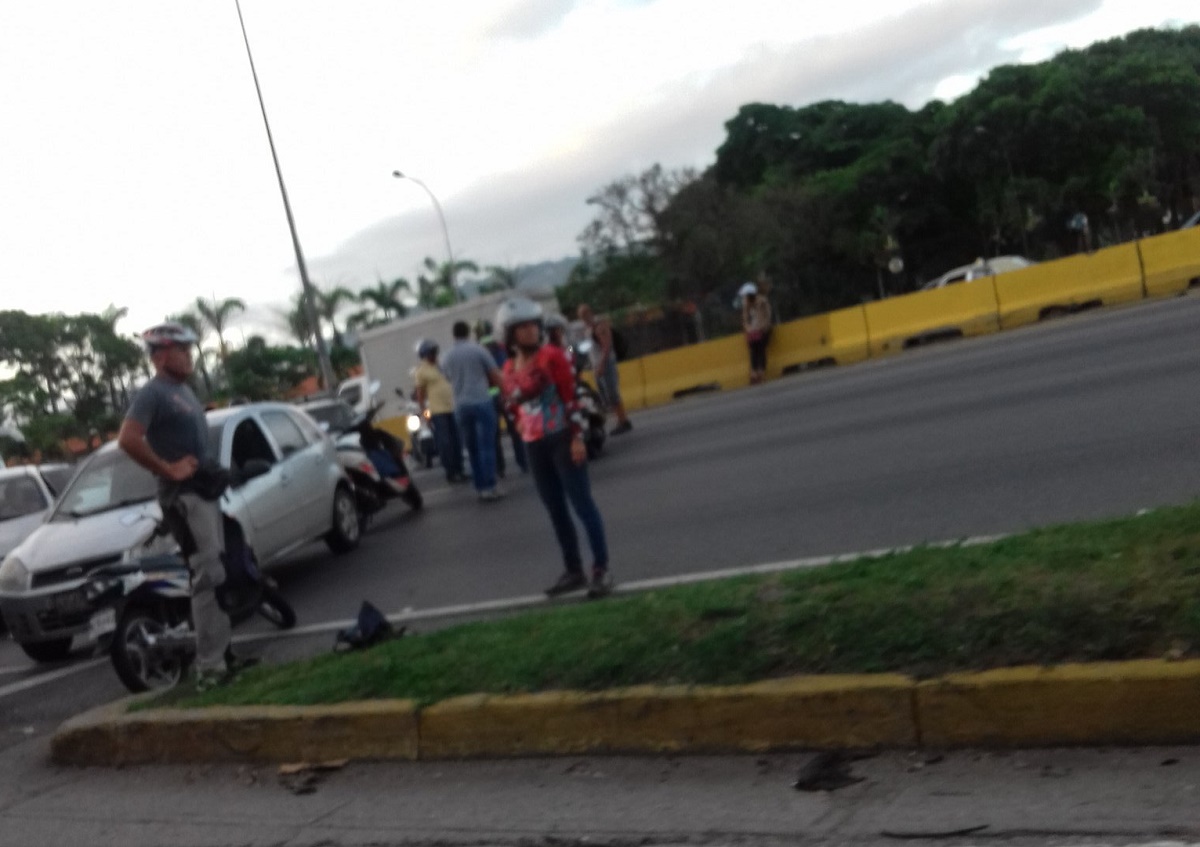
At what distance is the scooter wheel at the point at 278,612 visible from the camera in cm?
980

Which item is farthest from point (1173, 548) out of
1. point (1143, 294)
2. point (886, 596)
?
point (1143, 294)

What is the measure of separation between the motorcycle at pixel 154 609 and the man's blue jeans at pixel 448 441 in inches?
307

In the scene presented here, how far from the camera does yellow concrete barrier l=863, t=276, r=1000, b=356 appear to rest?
24.0 meters

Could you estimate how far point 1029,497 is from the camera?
30.0 ft

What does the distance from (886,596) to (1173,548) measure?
3.65 ft

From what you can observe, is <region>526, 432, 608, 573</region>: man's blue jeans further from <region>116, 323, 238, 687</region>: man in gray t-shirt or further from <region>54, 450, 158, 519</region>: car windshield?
<region>54, 450, 158, 519</region>: car windshield

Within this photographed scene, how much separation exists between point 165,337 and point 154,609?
5.89 ft

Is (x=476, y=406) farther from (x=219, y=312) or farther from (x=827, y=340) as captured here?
(x=219, y=312)

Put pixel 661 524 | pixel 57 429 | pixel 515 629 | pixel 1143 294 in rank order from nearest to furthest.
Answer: pixel 515 629, pixel 661 524, pixel 1143 294, pixel 57 429

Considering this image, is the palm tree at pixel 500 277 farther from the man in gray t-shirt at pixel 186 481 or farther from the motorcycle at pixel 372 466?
the man in gray t-shirt at pixel 186 481

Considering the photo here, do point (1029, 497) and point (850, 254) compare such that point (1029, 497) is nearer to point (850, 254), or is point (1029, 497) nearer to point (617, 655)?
point (617, 655)

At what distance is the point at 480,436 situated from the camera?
49.2 ft

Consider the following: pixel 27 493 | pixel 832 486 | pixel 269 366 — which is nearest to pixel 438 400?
pixel 27 493

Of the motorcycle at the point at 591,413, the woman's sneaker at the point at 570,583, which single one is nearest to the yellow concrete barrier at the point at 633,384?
the motorcycle at the point at 591,413
